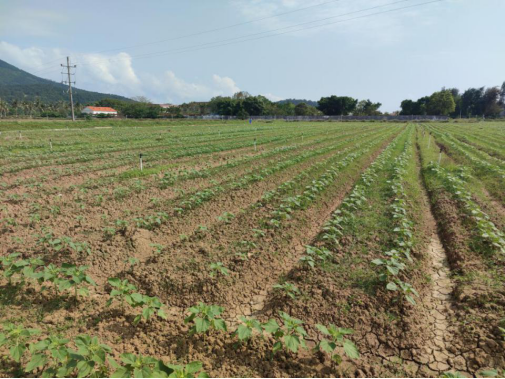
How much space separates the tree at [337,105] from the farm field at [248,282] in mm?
112148

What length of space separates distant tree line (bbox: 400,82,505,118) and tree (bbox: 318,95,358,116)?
25204mm

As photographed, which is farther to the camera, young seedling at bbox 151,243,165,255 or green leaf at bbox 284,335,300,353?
young seedling at bbox 151,243,165,255

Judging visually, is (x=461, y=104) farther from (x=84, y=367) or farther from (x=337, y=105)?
(x=84, y=367)

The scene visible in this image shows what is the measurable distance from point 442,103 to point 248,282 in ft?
407

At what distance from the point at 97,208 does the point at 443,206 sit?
11033 mm

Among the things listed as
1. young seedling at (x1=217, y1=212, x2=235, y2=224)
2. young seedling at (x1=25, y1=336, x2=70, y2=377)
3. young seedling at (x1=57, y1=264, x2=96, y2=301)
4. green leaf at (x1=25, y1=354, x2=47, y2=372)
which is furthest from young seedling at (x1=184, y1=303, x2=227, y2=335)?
young seedling at (x1=217, y1=212, x2=235, y2=224)

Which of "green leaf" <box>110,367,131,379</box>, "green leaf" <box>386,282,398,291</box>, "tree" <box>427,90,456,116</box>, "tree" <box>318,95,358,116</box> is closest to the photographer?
"green leaf" <box>110,367,131,379</box>

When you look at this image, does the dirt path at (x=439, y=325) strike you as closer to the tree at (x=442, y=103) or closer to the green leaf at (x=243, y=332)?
the green leaf at (x=243, y=332)

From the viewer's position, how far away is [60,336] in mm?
3889

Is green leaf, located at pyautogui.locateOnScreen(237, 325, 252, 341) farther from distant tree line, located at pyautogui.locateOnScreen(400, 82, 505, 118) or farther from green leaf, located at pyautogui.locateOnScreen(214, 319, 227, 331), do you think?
distant tree line, located at pyautogui.locateOnScreen(400, 82, 505, 118)

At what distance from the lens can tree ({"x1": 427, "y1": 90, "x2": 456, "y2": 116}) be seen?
102m

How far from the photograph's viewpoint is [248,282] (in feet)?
17.4

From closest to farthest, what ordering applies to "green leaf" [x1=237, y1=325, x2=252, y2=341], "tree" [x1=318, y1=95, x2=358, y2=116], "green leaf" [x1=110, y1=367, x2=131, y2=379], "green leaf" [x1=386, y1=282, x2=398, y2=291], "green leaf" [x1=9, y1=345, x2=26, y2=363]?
"green leaf" [x1=110, y1=367, x2=131, y2=379]
"green leaf" [x1=9, y1=345, x2=26, y2=363]
"green leaf" [x1=237, y1=325, x2=252, y2=341]
"green leaf" [x1=386, y1=282, x2=398, y2=291]
"tree" [x1=318, y1=95, x2=358, y2=116]

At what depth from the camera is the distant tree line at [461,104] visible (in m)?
104
